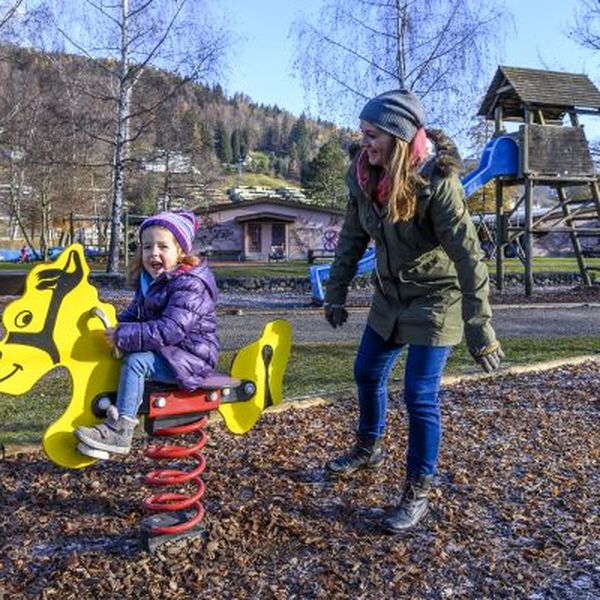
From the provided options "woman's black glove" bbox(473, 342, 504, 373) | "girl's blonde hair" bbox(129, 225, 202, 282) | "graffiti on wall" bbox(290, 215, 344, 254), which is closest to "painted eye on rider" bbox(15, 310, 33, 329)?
"girl's blonde hair" bbox(129, 225, 202, 282)

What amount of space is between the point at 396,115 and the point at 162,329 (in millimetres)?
1237

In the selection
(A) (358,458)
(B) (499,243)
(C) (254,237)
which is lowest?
(A) (358,458)

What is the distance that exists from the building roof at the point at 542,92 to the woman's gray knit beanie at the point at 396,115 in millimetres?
13162

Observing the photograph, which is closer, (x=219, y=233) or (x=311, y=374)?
(x=311, y=374)

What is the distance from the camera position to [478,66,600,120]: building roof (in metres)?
15.2

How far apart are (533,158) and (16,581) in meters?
14.1

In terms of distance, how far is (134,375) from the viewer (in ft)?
9.16

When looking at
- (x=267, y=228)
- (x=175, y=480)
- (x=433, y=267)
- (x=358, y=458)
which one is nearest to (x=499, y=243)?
(x=358, y=458)

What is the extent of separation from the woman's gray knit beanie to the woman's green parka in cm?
15

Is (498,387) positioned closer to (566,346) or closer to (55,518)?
(566,346)

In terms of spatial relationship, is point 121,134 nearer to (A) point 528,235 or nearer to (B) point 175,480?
(A) point 528,235

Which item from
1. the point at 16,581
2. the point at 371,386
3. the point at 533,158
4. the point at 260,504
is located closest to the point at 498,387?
the point at 371,386

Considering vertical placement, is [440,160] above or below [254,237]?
below

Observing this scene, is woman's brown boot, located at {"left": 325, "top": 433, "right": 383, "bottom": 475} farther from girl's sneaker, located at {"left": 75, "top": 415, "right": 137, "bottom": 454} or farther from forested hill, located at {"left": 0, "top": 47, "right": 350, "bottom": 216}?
forested hill, located at {"left": 0, "top": 47, "right": 350, "bottom": 216}
